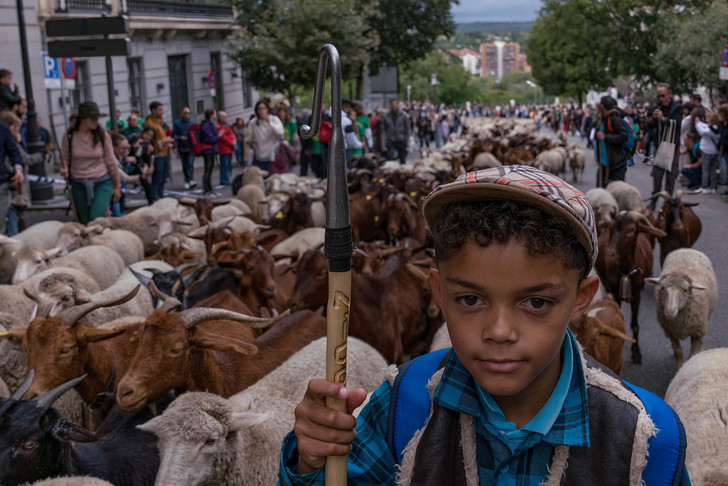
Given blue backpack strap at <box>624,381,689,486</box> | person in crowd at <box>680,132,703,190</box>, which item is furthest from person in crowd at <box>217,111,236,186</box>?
blue backpack strap at <box>624,381,689,486</box>

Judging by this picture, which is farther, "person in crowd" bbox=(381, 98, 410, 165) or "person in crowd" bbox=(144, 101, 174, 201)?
"person in crowd" bbox=(381, 98, 410, 165)

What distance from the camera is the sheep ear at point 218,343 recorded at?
4168 mm

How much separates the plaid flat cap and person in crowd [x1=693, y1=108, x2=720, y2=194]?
1690 centimetres

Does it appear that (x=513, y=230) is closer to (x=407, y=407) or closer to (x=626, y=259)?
(x=407, y=407)

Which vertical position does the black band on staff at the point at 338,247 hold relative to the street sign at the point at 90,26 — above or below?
below

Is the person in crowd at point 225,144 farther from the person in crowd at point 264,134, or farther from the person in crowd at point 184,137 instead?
the person in crowd at point 264,134

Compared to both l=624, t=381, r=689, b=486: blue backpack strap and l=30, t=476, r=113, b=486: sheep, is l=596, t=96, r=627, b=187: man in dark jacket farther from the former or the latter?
l=624, t=381, r=689, b=486: blue backpack strap

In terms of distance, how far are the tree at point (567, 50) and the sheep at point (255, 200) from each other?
36.6m

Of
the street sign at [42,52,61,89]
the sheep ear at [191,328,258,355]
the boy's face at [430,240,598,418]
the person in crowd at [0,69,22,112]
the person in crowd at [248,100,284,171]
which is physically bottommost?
the sheep ear at [191,328,258,355]

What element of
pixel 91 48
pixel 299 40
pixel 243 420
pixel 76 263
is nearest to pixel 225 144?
pixel 299 40

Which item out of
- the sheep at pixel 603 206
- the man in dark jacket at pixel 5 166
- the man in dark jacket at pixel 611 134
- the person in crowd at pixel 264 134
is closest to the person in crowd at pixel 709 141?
the sheep at pixel 603 206

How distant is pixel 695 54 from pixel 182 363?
→ 98.5 feet

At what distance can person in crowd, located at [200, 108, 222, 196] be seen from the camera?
59.4ft

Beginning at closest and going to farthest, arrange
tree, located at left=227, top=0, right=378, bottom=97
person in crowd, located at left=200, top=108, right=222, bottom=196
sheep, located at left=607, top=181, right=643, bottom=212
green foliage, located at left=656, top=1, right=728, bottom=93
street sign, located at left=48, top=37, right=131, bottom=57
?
street sign, located at left=48, top=37, right=131, bottom=57
sheep, located at left=607, top=181, right=643, bottom=212
person in crowd, located at left=200, top=108, right=222, bottom=196
tree, located at left=227, top=0, right=378, bottom=97
green foliage, located at left=656, top=1, right=728, bottom=93
